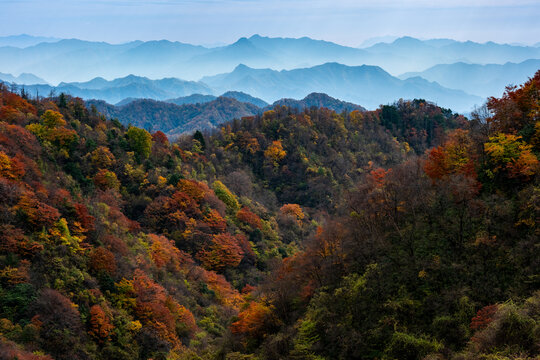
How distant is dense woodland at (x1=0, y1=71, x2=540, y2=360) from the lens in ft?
67.8

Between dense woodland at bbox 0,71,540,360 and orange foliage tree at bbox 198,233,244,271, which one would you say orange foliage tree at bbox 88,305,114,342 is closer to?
dense woodland at bbox 0,71,540,360

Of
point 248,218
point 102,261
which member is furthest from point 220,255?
point 102,261

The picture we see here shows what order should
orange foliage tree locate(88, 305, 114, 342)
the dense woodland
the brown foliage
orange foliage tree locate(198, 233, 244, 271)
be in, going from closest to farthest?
the dense woodland, orange foliage tree locate(88, 305, 114, 342), the brown foliage, orange foliage tree locate(198, 233, 244, 271)

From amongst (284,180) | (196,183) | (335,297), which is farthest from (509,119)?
(284,180)

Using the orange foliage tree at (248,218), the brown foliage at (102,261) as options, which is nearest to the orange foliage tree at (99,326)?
the brown foliage at (102,261)

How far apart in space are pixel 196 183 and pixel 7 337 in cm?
3542

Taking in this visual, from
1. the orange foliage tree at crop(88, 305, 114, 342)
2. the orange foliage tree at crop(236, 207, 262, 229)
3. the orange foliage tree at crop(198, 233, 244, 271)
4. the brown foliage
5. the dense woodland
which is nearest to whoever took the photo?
the dense woodland

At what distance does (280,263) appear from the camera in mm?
35062

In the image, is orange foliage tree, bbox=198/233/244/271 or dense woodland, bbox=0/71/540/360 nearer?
dense woodland, bbox=0/71/540/360

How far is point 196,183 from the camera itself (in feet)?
188

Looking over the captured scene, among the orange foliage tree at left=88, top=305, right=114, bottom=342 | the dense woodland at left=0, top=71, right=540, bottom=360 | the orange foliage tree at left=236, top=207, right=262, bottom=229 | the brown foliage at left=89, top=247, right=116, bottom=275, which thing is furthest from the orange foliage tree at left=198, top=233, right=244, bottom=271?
the orange foliage tree at left=88, top=305, right=114, bottom=342

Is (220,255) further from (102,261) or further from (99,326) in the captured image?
(99,326)

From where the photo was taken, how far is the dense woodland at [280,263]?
20672mm

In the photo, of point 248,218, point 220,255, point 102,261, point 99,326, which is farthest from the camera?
point 248,218
